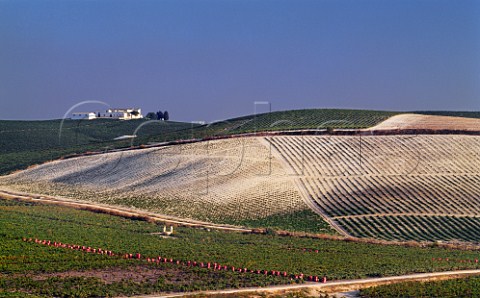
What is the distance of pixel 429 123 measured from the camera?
4663 inches

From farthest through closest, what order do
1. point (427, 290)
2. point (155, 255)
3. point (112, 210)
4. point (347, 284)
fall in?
point (112, 210) → point (155, 255) → point (347, 284) → point (427, 290)

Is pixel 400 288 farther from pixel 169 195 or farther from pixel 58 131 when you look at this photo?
pixel 58 131

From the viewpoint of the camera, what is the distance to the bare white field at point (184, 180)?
3127 inches

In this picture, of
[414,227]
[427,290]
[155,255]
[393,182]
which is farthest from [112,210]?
[427,290]

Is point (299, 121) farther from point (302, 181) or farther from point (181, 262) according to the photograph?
point (181, 262)

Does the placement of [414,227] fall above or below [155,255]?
above

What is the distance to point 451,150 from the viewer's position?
10119 cm

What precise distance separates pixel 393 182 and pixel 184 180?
22.0 m

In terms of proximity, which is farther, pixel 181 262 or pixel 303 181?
pixel 303 181

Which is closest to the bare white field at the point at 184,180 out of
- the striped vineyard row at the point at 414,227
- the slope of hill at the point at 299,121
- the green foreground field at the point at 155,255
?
the striped vineyard row at the point at 414,227

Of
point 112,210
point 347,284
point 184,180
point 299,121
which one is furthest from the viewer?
point 299,121

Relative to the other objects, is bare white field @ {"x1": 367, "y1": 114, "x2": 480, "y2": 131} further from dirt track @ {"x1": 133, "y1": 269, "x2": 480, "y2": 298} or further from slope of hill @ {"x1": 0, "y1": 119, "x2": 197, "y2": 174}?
dirt track @ {"x1": 133, "y1": 269, "x2": 480, "y2": 298}

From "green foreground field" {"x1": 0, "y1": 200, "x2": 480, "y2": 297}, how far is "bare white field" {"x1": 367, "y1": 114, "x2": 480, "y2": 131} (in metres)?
53.6

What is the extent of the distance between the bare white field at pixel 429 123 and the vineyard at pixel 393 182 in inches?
245
